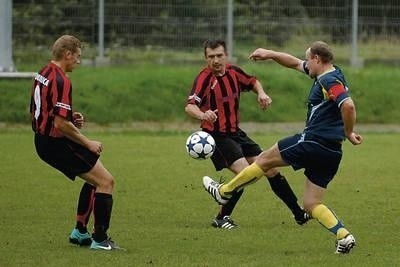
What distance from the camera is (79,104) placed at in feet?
83.8

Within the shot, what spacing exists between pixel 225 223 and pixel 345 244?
221 cm

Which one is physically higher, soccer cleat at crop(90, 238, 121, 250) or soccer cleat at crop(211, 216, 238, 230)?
soccer cleat at crop(90, 238, 121, 250)

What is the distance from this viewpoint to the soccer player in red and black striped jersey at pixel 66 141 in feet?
32.0

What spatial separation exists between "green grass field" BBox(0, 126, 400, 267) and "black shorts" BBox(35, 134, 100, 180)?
0.78m

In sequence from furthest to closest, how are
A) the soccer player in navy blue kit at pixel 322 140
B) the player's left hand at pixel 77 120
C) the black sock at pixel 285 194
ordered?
the black sock at pixel 285 194 < the player's left hand at pixel 77 120 < the soccer player in navy blue kit at pixel 322 140

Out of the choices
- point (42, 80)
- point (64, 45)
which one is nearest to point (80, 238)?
point (42, 80)

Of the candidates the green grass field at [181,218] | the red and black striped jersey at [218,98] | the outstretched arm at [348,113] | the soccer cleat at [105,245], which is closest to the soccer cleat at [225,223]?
the green grass field at [181,218]

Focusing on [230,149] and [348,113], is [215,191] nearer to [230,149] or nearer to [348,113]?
[230,149]

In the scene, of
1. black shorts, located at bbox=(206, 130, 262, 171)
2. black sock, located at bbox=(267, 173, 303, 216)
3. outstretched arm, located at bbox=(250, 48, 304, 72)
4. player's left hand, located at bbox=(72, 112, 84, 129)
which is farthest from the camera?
black shorts, located at bbox=(206, 130, 262, 171)

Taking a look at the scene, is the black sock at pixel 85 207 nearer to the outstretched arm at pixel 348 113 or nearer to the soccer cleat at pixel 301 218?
the soccer cleat at pixel 301 218

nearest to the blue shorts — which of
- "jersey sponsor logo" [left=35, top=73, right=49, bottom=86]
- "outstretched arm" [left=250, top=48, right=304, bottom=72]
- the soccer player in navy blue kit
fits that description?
the soccer player in navy blue kit

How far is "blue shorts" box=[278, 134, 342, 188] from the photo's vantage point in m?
9.90

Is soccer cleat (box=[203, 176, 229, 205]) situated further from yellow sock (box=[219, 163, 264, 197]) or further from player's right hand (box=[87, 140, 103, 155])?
player's right hand (box=[87, 140, 103, 155])

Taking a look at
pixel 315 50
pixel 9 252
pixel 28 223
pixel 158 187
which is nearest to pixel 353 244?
pixel 315 50
